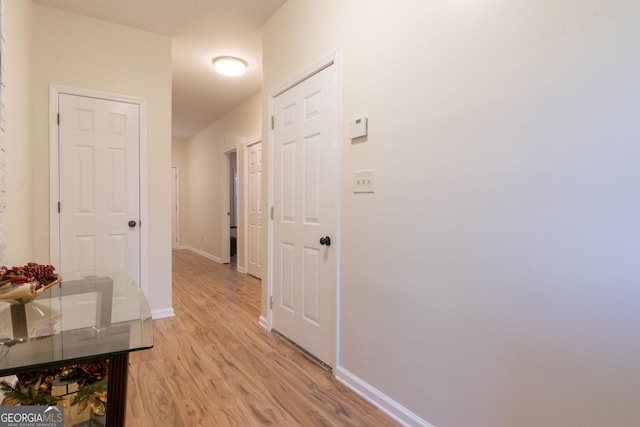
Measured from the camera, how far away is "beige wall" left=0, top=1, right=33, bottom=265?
2.02 m

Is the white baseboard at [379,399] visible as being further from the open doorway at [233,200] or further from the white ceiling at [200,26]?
the open doorway at [233,200]

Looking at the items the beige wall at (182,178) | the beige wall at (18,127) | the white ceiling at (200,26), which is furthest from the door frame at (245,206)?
the beige wall at (182,178)

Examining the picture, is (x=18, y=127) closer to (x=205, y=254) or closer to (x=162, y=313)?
(x=162, y=313)

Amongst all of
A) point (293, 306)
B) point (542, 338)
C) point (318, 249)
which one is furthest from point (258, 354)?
point (542, 338)

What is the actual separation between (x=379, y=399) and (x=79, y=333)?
1.48 metres

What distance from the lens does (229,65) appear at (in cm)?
381

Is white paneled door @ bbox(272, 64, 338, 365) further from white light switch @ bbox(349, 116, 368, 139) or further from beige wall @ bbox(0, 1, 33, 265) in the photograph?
beige wall @ bbox(0, 1, 33, 265)

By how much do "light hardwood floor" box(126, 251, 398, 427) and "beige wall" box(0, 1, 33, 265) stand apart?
113 cm

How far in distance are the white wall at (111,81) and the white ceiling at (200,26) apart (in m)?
0.13

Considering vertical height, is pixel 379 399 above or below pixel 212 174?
below

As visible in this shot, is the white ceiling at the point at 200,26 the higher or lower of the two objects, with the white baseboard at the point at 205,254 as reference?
higher

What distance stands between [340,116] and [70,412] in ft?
6.45

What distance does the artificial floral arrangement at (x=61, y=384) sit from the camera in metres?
1.11

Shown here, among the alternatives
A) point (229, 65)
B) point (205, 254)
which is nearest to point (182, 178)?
point (205, 254)
